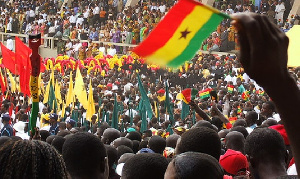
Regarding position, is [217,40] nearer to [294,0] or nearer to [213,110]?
[294,0]

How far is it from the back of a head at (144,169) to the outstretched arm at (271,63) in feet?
4.59

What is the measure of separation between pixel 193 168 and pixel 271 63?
1002 millimetres

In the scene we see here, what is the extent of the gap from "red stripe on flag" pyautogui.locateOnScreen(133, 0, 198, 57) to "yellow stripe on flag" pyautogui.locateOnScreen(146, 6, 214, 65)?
0.5 inches

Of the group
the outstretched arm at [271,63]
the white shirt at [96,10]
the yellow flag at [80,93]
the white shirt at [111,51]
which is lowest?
the white shirt at [111,51]

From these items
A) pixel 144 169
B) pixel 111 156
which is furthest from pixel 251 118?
pixel 144 169

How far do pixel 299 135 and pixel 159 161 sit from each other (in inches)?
57.1

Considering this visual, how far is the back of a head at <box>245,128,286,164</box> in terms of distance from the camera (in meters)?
3.04

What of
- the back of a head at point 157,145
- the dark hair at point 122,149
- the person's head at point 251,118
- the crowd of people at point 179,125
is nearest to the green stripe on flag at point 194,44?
the crowd of people at point 179,125

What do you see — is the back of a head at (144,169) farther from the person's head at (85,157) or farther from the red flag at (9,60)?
the red flag at (9,60)

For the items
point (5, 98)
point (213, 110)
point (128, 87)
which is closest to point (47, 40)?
point (128, 87)

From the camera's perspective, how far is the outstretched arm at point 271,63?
156 centimetres

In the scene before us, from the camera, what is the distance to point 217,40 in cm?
2052

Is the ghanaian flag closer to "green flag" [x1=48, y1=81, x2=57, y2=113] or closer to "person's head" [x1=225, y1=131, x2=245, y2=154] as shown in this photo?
"person's head" [x1=225, y1=131, x2=245, y2=154]

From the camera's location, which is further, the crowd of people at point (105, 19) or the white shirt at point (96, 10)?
the white shirt at point (96, 10)
